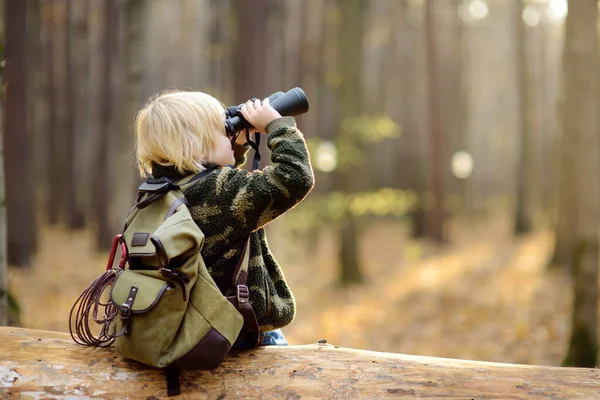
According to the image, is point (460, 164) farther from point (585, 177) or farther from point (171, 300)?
point (171, 300)

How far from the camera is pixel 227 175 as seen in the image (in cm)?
266

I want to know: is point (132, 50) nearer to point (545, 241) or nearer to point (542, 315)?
point (542, 315)

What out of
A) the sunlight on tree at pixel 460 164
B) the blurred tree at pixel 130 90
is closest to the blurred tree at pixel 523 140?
the sunlight on tree at pixel 460 164

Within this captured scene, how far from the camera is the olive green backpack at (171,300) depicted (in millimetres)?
2420

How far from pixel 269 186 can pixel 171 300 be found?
0.63m

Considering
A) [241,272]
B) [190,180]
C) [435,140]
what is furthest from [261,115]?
[435,140]

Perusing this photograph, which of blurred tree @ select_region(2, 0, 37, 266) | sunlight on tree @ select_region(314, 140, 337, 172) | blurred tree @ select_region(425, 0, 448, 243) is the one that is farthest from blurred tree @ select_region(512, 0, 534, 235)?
blurred tree @ select_region(2, 0, 37, 266)

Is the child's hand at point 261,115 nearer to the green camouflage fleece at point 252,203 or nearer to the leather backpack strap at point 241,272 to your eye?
the green camouflage fleece at point 252,203

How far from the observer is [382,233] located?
21484mm

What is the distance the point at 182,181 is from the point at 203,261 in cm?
38

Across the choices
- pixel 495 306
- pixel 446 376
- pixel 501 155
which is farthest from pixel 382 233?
pixel 501 155

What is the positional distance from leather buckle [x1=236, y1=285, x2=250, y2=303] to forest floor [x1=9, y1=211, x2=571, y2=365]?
4.46 m

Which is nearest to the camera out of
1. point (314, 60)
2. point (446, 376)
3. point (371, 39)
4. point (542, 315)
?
point (446, 376)

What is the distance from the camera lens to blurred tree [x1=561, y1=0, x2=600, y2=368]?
5719mm
